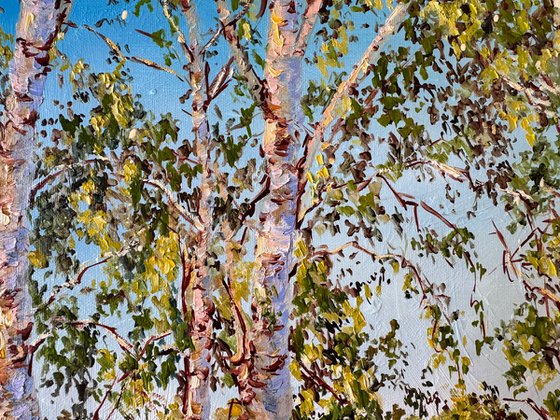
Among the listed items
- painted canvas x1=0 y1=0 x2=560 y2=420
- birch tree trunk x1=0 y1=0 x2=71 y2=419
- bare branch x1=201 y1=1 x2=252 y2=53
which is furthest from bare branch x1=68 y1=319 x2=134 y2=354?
bare branch x1=201 y1=1 x2=252 y2=53

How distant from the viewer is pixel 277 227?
198cm

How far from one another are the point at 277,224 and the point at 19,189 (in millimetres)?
758

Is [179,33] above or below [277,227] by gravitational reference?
above

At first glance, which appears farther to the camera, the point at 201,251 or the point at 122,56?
the point at 122,56

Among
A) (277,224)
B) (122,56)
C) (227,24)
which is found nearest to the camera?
(277,224)

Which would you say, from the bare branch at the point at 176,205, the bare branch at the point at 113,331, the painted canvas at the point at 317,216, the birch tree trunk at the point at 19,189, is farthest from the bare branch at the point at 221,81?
Result: the bare branch at the point at 113,331

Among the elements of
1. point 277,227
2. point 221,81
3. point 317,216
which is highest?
point 221,81

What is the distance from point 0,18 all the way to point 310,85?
3.33 feet

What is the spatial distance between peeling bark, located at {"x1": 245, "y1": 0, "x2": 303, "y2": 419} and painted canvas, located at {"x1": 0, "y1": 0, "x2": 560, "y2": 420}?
196 millimetres

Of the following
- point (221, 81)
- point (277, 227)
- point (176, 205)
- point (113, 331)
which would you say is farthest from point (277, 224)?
point (113, 331)

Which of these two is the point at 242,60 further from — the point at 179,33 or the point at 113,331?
the point at 113,331

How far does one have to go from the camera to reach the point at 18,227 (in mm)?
2156

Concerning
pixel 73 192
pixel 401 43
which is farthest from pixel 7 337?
pixel 401 43

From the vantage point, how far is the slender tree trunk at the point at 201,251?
89.0 inches
